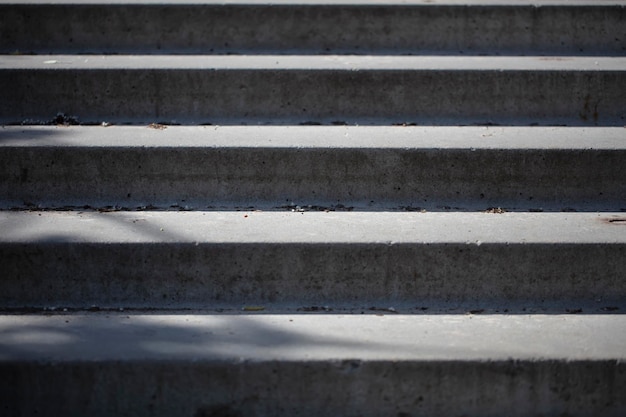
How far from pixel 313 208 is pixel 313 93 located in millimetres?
757

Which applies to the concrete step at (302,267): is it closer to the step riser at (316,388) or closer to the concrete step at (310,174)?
the concrete step at (310,174)

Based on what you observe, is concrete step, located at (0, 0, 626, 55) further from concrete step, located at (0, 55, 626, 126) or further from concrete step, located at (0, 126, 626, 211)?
concrete step, located at (0, 126, 626, 211)

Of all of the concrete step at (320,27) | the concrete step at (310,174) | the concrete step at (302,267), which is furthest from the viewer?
the concrete step at (320,27)

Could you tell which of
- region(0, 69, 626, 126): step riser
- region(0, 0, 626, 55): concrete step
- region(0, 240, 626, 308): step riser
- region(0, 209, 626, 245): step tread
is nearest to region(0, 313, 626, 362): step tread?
region(0, 240, 626, 308): step riser

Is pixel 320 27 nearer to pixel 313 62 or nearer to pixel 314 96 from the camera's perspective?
pixel 313 62

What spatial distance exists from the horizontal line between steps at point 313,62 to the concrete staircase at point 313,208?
3cm

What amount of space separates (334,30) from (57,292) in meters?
2.25

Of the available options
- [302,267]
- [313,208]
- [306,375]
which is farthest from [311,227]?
[306,375]

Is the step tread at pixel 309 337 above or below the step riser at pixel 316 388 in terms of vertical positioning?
above

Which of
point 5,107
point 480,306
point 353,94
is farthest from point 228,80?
point 480,306

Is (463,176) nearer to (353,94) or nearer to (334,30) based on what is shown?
(353,94)

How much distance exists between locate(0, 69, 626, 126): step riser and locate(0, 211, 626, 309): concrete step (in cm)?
97

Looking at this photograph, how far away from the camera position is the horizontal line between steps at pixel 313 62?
11.6ft

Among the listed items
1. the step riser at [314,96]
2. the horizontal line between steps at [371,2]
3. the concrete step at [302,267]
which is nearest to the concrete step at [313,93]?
the step riser at [314,96]
